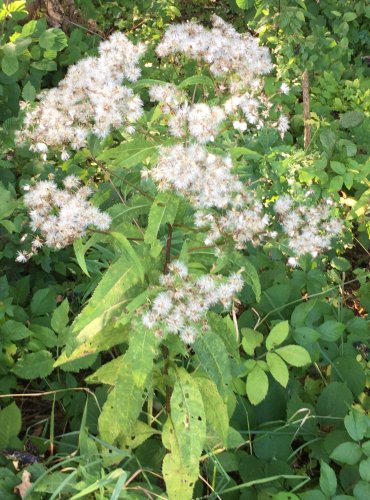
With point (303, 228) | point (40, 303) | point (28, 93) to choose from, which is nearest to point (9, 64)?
point (28, 93)

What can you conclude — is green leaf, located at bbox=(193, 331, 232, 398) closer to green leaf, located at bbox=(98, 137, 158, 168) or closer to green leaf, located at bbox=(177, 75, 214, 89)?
green leaf, located at bbox=(98, 137, 158, 168)

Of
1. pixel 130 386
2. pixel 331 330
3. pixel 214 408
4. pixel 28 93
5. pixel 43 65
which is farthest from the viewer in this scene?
pixel 43 65

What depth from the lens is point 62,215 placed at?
1574mm

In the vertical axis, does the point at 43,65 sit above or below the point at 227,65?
below

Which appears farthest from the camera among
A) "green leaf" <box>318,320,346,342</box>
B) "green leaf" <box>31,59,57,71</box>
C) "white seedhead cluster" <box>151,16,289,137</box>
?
"green leaf" <box>31,59,57,71</box>

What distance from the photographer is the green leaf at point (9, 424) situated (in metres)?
2.10

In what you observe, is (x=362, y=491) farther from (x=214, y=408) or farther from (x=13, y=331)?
(x=13, y=331)

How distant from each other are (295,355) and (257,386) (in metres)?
0.18

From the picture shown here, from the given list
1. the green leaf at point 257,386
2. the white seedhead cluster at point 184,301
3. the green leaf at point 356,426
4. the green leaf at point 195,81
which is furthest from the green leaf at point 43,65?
the green leaf at point 356,426

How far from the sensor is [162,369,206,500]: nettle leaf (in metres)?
1.79

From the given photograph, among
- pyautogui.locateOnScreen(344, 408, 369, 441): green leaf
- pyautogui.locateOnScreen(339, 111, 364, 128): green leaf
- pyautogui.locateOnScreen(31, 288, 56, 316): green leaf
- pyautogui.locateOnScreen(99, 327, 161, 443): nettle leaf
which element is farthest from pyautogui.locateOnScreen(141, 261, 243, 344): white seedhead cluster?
pyautogui.locateOnScreen(339, 111, 364, 128): green leaf

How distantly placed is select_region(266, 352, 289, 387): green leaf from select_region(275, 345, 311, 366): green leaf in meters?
0.03

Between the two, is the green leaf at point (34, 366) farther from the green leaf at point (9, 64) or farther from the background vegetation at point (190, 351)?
the green leaf at point (9, 64)

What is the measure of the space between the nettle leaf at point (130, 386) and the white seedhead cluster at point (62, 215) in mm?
333
